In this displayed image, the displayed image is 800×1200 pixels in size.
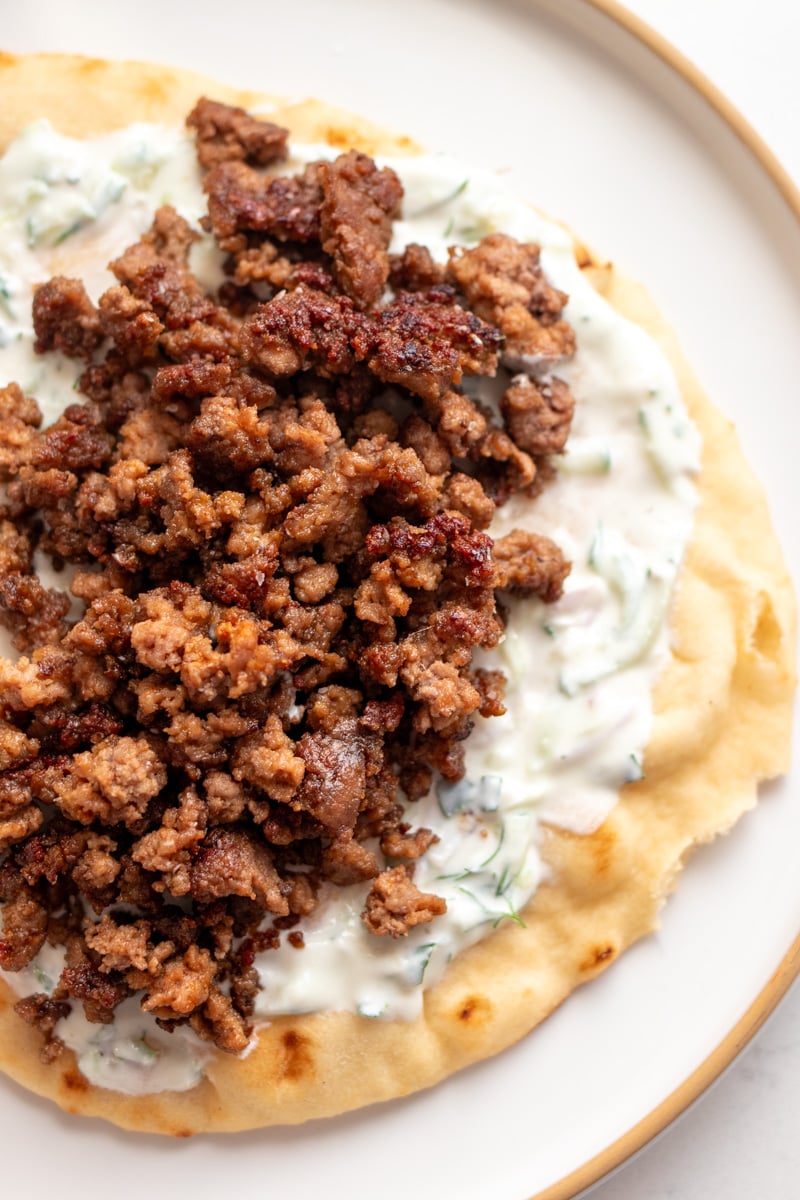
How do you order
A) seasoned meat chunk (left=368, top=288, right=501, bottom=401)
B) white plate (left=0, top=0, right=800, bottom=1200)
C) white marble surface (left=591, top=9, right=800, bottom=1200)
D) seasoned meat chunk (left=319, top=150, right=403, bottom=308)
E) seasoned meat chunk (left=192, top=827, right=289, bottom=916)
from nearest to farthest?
seasoned meat chunk (left=192, top=827, right=289, bottom=916) → seasoned meat chunk (left=368, top=288, right=501, bottom=401) → seasoned meat chunk (left=319, top=150, right=403, bottom=308) → white plate (left=0, top=0, right=800, bottom=1200) → white marble surface (left=591, top=9, right=800, bottom=1200)

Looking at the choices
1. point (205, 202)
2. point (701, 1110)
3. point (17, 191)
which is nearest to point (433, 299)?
point (205, 202)

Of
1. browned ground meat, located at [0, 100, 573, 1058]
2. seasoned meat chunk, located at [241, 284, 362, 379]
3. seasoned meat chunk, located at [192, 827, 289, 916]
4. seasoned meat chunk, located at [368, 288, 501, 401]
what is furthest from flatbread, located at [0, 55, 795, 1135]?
seasoned meat chunk, located at [241, 284, 362, 379]

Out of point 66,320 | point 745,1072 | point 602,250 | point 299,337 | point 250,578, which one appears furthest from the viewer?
point 745,1072

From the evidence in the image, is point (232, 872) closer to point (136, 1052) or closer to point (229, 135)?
point (136, 1052)

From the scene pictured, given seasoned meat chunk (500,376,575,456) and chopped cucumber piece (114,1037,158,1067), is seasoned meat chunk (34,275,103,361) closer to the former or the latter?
seasoned meat chunk (500,376,575,456)

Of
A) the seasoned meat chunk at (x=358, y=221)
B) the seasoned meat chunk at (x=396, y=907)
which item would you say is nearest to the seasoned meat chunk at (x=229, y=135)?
the seasoned meat chunk at (x=358, y=221)

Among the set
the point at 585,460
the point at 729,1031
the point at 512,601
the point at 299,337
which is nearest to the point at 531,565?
the point at 512,601
